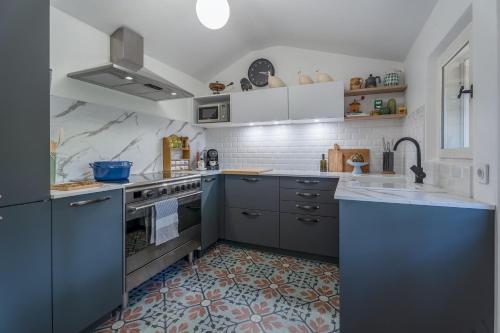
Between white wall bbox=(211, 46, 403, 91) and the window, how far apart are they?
120 cm

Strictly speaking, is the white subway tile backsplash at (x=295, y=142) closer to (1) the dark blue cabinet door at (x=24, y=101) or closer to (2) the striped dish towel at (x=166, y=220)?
(2) the striped dish towel at (x=166, y=220)

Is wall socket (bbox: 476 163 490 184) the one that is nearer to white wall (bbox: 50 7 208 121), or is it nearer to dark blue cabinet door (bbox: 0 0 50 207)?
dark blue cabinet door (bbox: 0 0 50 207)

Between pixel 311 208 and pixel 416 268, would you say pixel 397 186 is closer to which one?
pixel 416 268

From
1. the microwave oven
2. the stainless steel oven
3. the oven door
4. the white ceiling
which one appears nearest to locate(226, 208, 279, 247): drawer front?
the stainless steel oven

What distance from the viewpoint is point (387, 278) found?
125 cm

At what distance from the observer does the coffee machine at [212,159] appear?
11.3 feet

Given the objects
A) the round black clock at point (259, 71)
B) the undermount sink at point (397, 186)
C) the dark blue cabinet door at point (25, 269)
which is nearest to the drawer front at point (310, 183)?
the undermount sink at point (397, 186)

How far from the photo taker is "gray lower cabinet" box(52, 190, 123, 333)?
1342mm

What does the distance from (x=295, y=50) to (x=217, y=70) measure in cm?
112

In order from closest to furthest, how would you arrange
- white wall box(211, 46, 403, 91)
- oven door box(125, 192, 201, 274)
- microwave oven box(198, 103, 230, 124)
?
oven door box(125, 192, 201, 274) < white wall box(211, 46, 403, 91) < microwave oven box(198, 103, 230, 124)

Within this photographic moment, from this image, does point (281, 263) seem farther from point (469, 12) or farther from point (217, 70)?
point (217, 70)

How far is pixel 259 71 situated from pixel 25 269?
3089 millimetres

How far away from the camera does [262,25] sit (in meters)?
2.71

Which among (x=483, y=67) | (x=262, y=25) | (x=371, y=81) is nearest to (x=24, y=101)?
(x=483, y=67)
